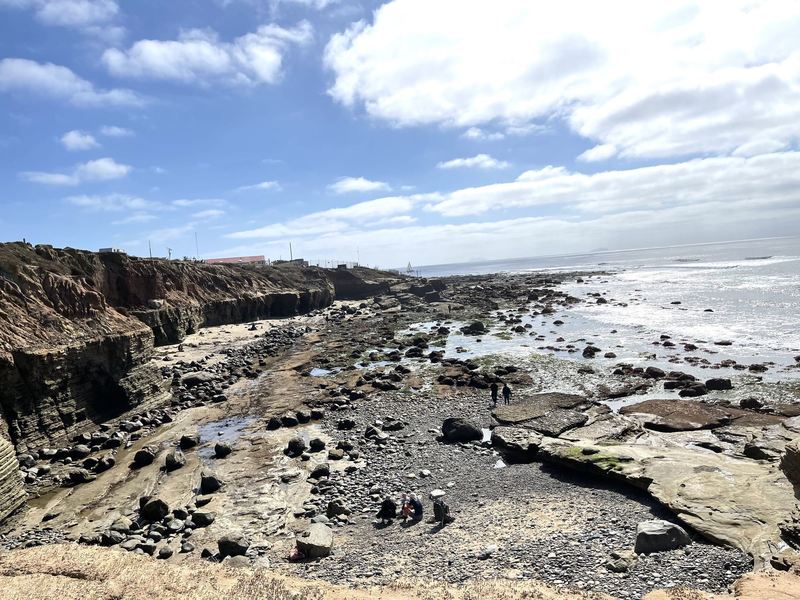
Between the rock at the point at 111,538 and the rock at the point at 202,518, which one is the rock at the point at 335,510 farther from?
the rock at the point at 111,538

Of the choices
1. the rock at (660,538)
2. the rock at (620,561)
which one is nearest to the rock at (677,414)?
the rock at (660,538)

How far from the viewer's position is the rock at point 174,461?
21.6 meters

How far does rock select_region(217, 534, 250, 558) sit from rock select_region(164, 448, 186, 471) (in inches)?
346

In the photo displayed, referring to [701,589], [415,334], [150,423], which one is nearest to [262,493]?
[150,423]

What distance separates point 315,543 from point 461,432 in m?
10.8

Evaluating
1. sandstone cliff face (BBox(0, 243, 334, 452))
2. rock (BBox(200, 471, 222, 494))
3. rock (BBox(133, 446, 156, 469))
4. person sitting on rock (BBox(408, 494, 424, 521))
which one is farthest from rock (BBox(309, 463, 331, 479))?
sandstone cliff face (BBox(0, 243, 334, 452))

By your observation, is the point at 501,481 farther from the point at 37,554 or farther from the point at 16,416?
the point at 16,416

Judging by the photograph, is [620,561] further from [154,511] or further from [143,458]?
[143,458]

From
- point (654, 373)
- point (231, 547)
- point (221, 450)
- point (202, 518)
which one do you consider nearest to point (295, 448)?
point (221, 450)

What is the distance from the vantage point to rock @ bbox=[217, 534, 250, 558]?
14.2 m

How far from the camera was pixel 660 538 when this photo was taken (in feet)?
40.0

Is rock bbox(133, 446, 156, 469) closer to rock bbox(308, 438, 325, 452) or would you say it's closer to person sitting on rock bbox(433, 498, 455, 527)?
rock bbox(308, 438, 325, 452)

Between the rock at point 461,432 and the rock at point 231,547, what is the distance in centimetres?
1138

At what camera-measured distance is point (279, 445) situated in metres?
23.8
